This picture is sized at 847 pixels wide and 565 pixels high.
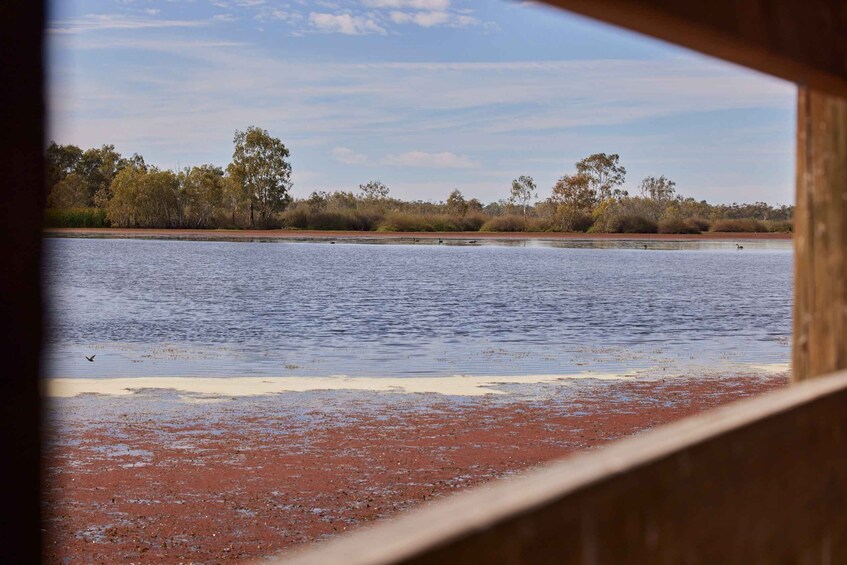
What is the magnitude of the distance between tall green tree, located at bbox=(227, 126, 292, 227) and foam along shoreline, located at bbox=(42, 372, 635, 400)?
311ft

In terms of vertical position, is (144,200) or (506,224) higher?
(144,200)

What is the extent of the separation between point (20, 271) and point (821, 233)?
5.85 ft

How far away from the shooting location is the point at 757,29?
5.44ft

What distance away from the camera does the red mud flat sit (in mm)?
7992

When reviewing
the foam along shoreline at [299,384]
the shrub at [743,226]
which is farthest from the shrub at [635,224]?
the foam along shoreline at [299,384]

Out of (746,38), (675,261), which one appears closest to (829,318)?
(746,38)

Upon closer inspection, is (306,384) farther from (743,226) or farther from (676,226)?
(743,226)

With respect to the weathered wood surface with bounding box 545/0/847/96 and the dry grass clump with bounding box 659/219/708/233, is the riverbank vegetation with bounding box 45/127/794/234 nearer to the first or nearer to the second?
the dry grass clump with bounding box 659/219/708/233

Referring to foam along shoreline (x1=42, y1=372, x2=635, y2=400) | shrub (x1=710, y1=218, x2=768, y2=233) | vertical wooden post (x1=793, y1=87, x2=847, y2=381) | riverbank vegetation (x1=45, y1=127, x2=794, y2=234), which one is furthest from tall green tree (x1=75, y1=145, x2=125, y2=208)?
vertical wooden post (x1=793, y1=87, x2=847, y2=381)

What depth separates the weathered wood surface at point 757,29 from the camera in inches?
53.4

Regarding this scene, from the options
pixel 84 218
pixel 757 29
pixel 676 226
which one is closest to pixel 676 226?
pixel 676 226

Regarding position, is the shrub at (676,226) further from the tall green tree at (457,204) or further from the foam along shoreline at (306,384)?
the foam along shoreline at (306,384)

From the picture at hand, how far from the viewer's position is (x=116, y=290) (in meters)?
42.4

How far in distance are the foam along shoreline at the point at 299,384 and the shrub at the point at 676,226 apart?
317 feet
